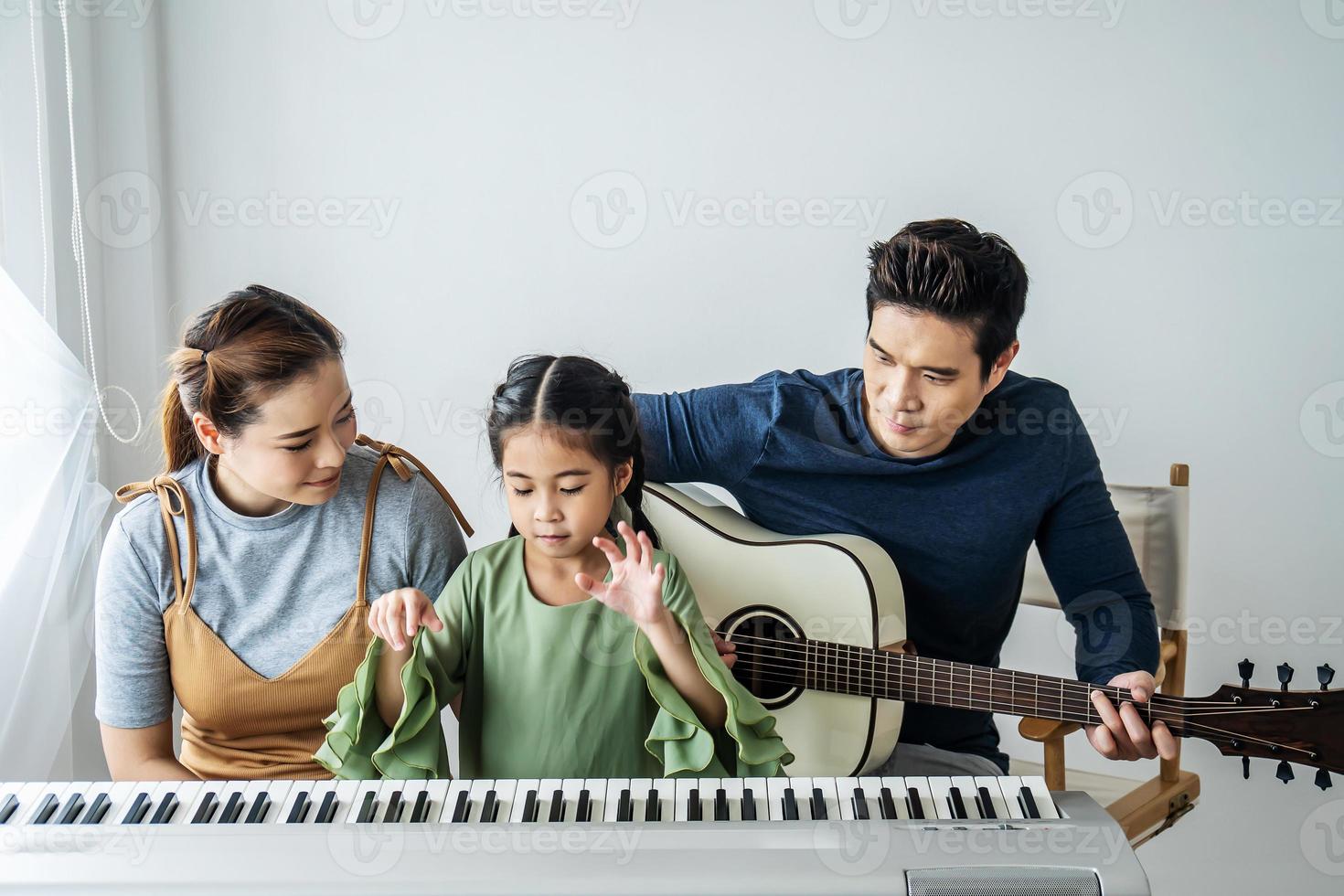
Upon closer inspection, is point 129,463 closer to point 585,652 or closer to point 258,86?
point 258,86

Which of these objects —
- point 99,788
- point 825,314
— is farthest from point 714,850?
point 825,314

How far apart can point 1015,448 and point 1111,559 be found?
259 mm

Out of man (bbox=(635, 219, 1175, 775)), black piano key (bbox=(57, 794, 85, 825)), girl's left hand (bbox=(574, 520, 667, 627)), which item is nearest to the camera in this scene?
black piano key (bbox=(57, 794, 85, 825))

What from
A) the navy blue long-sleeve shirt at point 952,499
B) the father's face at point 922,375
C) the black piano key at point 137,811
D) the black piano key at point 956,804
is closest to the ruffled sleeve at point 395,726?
the black piano key at point 137,811

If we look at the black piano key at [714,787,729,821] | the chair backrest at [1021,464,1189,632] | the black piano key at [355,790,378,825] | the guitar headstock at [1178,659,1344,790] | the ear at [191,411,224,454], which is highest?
the ear at [191,411,224,454]

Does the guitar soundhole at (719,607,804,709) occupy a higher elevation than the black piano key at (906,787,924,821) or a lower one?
higher

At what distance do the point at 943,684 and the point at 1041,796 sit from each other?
12.0 inches

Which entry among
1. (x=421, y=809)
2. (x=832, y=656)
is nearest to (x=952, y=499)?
(x=832, y=656)

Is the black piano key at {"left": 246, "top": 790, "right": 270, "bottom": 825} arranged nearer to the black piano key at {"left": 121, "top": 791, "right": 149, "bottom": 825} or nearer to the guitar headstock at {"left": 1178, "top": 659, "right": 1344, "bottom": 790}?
the black piano key at {"left": 121, "top": 791, "right": 149, "bottom": 825}

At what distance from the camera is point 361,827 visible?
4.22 ft

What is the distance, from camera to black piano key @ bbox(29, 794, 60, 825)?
1311 mm

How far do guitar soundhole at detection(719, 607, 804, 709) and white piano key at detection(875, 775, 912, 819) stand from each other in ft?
1.06

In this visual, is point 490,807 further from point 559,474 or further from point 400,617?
point 559,474

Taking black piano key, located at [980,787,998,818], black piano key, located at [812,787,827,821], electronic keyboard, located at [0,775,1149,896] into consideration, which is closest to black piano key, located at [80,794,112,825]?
electronic keyboard, located at [0,775,1149,896]
